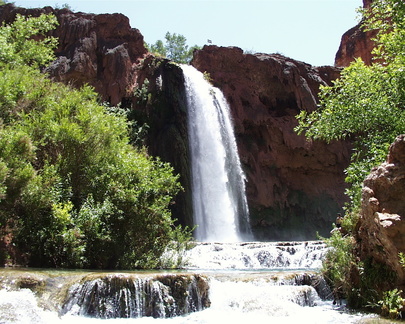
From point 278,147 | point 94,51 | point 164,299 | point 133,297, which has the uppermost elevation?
point 94,51

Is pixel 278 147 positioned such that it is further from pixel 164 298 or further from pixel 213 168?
pixel 164 298

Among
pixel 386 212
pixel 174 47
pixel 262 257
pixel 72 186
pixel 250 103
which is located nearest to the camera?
pixel 386 212

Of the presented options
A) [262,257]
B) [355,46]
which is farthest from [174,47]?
[262,257]

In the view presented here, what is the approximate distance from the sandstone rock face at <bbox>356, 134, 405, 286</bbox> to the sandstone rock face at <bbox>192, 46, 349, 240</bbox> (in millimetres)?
23414

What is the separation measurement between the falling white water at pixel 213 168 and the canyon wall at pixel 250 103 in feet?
3.15

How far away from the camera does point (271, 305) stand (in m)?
8.40

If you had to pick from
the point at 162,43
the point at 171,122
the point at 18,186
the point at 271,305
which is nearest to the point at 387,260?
the point at 271,305

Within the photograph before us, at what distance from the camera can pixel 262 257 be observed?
1705cm

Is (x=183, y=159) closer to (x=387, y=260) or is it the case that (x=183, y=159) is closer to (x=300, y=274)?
(x=300, y=274)

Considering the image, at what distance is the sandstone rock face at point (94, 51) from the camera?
28.3m

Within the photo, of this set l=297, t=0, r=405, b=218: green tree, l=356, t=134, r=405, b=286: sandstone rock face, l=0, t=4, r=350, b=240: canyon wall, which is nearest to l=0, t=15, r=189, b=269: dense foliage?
l=297, t=0, r=405, b=218: green tree

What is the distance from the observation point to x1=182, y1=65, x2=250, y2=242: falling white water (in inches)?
1076

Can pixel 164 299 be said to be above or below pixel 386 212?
below

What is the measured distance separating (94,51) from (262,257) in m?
19.8
